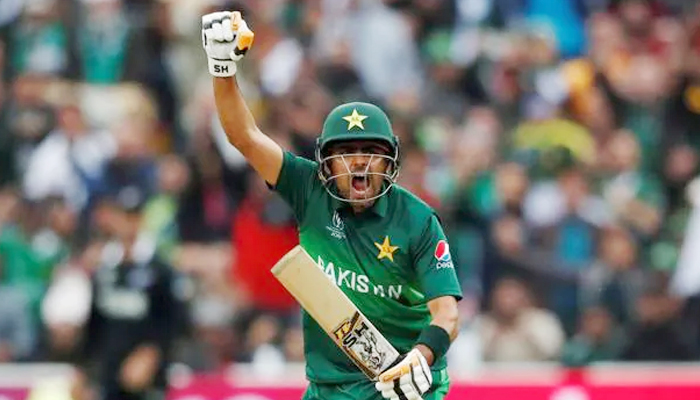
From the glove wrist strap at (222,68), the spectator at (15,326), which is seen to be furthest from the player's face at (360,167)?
the spectator at (15,326)

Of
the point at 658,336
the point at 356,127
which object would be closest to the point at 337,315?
the point at 356,127

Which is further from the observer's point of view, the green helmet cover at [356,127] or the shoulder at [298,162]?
the shoulder at [298,162]

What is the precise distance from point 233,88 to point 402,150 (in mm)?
6504

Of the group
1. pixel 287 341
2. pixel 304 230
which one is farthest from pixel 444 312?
pixel 287 341

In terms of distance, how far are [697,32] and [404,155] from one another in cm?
373

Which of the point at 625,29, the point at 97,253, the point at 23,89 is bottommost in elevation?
the point at 97,253

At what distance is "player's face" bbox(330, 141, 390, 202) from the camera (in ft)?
28.7

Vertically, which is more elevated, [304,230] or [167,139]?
[167,139]

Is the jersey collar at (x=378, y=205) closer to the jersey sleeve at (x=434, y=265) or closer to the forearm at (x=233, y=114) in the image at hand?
the jersey sleeve at (x=434, y=265)

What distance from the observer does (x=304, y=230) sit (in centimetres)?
898

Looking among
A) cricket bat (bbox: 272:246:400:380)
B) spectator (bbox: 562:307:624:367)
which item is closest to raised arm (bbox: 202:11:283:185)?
cricket bat (bbox: 272:246:400:380)

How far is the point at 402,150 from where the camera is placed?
15297mm

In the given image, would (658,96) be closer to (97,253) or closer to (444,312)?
(97,253)

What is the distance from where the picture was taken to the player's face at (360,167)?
875cm
